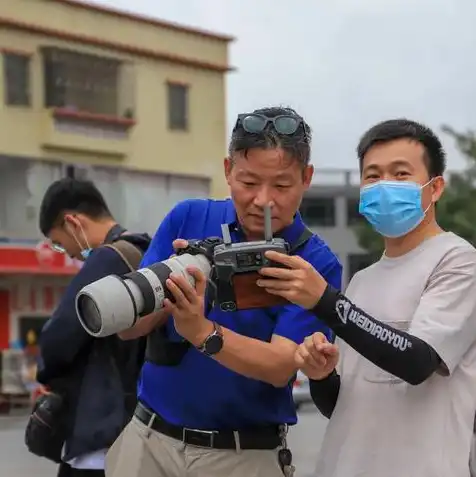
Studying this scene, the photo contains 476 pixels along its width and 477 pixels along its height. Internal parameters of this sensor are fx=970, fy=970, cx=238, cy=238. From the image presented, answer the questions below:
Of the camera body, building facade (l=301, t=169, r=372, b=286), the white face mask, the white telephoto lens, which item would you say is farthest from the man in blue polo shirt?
building facade (l=301, t=169, r=372, b=286)

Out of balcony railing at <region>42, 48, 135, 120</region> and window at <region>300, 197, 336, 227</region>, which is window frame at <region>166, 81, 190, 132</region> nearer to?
balcony railing at <region>42, 48, 135, 120</region>

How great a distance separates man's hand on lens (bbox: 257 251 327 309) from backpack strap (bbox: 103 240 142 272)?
54.4 inches

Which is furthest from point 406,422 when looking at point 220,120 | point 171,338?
point 220,120

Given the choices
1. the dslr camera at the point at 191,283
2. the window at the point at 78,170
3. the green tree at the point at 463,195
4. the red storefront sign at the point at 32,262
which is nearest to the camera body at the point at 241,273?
the dslr camera at the point at 191,283

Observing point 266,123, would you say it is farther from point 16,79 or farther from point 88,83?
point 88,83

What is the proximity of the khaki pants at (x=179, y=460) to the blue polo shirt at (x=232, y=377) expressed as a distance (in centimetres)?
7

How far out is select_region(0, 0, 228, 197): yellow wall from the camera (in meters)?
19.8

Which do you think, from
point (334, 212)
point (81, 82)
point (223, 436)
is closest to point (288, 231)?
point (223, 436)

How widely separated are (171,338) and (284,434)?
48cm

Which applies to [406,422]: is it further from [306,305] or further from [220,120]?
[220,120]

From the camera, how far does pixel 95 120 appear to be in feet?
68.0

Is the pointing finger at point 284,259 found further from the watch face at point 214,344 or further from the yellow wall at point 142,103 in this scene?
the yellow wall at point 142,103

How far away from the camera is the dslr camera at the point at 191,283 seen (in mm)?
2293

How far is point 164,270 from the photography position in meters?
2.40
